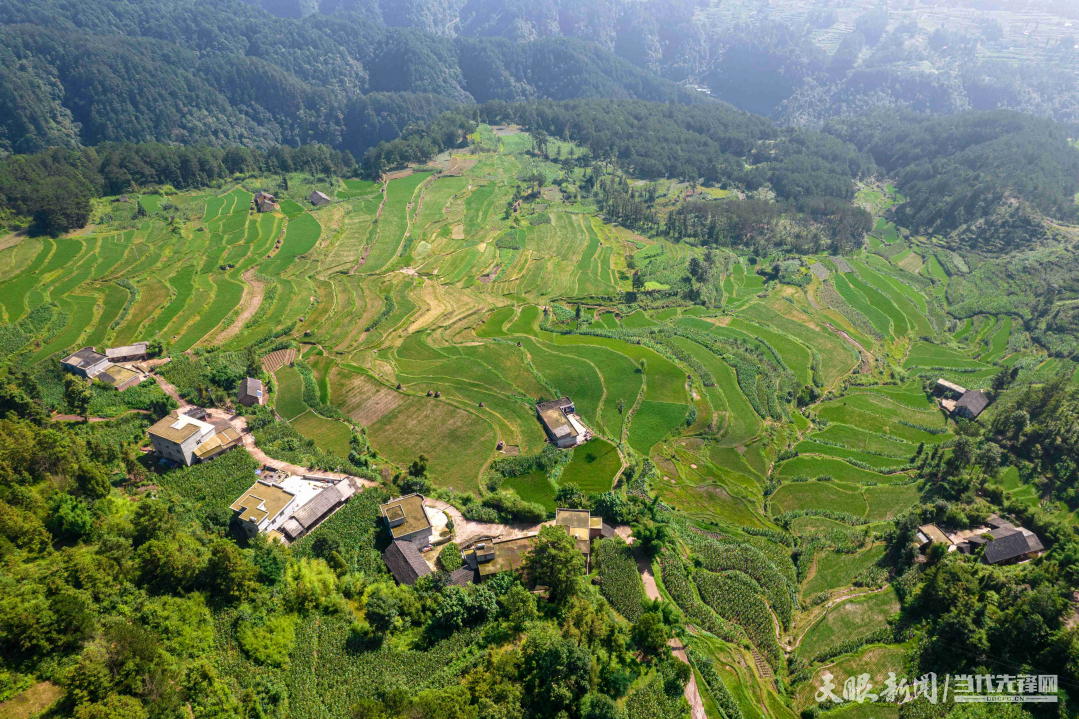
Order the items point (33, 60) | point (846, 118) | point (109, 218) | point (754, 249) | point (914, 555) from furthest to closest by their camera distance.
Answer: point (846, 118) → point (33, 60) → point (754, 249) → point (109, 218) → point (914, 555)

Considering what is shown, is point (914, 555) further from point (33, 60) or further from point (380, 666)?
point (33, 60)

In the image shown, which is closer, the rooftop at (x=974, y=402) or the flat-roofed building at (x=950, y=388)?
the rooftop at (x=974, y=402)

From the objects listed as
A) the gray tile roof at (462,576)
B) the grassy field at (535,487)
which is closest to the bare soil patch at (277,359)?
the grassy field at (535,487)

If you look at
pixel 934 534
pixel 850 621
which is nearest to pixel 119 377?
pixel 850 621

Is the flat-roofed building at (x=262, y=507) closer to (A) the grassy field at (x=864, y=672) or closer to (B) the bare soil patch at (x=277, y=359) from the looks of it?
(B) the bare soil patch at (x=277, y=359)

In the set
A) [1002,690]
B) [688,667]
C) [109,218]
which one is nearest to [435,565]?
[688,667]

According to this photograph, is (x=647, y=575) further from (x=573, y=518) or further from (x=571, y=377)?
(x=571, y=377)
